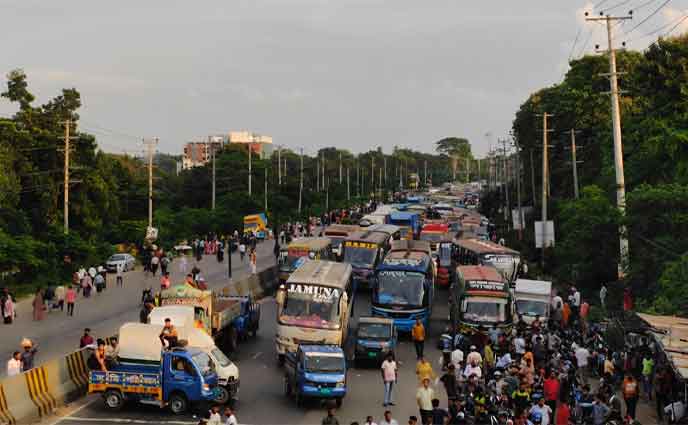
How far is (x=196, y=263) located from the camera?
62344 mm

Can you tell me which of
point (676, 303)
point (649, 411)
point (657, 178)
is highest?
A: point (657, 178)

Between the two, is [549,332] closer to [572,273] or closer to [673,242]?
[673,242]

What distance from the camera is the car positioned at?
5544 cm

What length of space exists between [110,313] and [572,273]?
24.0 metres

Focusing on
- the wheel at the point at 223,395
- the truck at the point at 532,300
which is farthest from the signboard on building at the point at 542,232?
the wheel at the point at 223,395

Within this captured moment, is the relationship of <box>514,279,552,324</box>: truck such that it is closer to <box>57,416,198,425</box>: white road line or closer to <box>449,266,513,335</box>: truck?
<box>449,266,513,335</box>: truck

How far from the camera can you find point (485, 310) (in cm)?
3139

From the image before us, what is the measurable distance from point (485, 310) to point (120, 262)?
31.4 m

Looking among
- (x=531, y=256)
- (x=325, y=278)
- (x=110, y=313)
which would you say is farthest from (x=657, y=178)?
(x=110, y=313)

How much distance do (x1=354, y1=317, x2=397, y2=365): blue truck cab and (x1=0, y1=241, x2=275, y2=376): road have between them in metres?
10.5

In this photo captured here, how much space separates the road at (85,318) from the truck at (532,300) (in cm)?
1623

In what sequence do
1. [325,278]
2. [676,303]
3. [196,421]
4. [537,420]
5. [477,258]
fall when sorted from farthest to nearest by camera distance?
[477,258], [325,278], [676,303], [196,421], [537,420]

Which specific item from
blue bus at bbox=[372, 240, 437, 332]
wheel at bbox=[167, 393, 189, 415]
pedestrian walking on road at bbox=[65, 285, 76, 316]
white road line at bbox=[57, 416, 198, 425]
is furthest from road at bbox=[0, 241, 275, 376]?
blue bus at bbox=[372, 240, 437, 332]

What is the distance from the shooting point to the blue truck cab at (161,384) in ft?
75.2
